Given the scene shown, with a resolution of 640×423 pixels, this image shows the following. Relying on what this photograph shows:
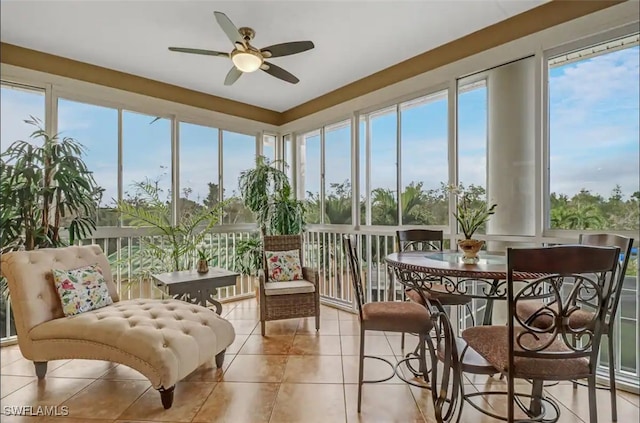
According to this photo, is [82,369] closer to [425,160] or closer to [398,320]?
[398,320]

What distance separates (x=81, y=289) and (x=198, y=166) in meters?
2.31

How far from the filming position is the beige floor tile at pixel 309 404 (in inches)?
78.5

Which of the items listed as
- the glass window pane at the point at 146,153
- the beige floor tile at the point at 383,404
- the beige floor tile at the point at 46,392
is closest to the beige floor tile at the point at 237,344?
the beige floor tile at the point at 46,392

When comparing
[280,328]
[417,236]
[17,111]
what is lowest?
[280,328]

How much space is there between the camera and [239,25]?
113 inches

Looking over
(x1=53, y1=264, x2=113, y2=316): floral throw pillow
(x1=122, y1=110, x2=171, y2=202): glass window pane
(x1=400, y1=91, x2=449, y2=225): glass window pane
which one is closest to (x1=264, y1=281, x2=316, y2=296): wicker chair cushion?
(x1=400, y1=91, x2=449, y2=225): glass window pane

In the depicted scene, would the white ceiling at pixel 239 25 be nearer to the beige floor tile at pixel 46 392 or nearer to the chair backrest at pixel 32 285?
the chair backrest at pixel 32 285

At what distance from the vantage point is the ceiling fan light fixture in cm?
258

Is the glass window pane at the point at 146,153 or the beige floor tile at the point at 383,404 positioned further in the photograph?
the glass window pane at the point at 146,153

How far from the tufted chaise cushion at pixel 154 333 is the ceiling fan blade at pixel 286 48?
2.10 metres

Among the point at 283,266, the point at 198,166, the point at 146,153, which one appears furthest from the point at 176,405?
the point at 198,166

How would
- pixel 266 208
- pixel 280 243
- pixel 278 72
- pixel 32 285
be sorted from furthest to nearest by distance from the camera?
pixel 266 208, pixel 280 243, pixel 278 72, pixel 32 285

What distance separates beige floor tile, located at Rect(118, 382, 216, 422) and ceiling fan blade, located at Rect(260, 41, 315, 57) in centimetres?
252

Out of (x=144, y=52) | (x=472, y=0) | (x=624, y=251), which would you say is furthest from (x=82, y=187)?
(x=624, y=251)
